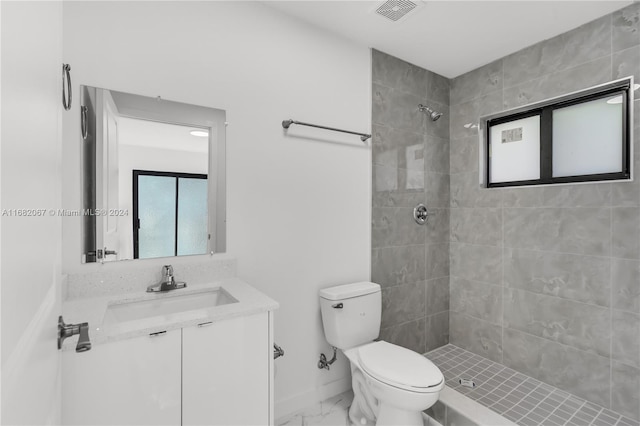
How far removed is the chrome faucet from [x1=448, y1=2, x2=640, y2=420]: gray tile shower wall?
90.6 inches

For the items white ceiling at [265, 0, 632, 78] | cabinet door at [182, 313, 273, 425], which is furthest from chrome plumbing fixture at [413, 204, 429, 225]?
cabinet door at [182, 313, 273, 425]

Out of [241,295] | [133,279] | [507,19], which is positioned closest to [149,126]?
[133,279]

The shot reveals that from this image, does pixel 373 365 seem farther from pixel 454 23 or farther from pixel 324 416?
pixel 454 23

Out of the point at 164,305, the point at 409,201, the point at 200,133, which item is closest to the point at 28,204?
the point at 164,305

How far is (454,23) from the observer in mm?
2053

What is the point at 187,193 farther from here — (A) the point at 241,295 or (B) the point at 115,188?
(A) the point at 241,295

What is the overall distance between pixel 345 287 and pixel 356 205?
1.90 feet

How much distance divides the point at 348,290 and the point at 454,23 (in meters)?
1.87

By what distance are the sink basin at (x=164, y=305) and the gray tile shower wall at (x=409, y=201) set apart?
1.17 metres

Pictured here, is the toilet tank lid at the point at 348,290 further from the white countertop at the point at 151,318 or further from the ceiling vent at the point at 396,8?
the ceiling vent at the point at 396,8

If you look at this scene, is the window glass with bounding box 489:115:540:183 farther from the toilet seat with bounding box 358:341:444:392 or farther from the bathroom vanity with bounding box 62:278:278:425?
the bathroom vanity with bounding box 62:278:278:425

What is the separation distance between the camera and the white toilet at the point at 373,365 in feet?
4.96

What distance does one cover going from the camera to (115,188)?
58.2 inches

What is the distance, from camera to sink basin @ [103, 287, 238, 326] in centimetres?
137
